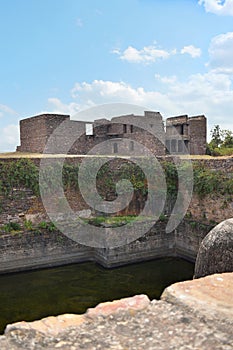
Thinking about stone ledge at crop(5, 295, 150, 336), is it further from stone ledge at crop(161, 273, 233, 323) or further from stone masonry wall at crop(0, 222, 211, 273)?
stone masonry wall at crop(0, 222, 211, 273)

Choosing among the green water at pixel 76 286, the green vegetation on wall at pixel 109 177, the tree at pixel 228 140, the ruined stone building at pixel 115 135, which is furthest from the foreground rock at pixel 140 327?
the tree at pixel 228 140

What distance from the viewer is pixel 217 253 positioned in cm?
403

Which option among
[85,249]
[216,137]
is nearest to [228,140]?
[216,137]

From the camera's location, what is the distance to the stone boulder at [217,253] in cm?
392

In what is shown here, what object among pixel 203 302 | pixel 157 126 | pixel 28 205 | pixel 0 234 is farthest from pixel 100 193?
pixel 157 126

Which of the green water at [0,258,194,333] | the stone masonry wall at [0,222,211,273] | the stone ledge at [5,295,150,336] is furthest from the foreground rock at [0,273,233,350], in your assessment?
the stone masonry wall at [0,222,211,273]

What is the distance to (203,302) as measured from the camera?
2.38 m

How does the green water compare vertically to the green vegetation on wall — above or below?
below

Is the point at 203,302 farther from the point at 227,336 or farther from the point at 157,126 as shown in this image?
the point at 157,126

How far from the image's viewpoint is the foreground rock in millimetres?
1870

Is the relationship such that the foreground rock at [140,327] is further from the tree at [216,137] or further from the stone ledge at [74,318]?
the tree at [216,137]

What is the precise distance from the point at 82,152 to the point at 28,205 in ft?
24.5

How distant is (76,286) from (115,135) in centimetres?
1196

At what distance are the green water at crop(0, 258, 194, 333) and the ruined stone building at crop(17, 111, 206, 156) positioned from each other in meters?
7.54
